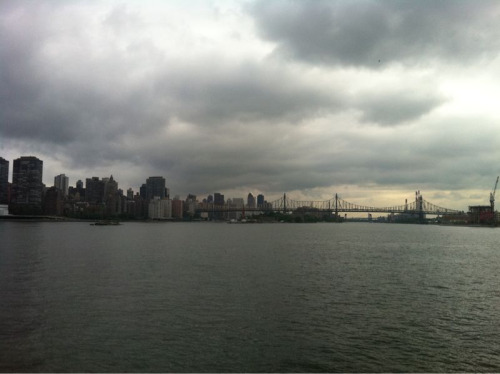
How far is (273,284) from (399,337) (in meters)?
14.1

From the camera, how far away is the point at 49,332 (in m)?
19.1

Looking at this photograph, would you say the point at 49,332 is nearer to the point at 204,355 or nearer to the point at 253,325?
the point at 204,355

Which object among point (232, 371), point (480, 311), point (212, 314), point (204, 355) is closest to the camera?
point (232, 371)

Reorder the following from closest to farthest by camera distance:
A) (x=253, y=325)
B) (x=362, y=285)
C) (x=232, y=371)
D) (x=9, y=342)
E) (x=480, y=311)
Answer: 1. (x=232, y=371)
2. (x=9, y=342)
3. (x=253, y=325)
4. (x=480, y=311)
5. (x=362, y=285)

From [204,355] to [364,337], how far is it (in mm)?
7654

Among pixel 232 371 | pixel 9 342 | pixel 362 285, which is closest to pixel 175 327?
pixel 232 371

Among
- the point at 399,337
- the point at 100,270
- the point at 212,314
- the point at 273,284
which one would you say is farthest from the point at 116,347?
the point at 100,270

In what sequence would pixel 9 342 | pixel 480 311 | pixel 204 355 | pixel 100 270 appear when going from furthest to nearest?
1. pixel 100 270
2. pixel 480 311
3. pixel 9 342
4. pixel 204 355

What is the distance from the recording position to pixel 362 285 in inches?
1253

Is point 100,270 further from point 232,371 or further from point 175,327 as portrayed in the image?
point 232,371

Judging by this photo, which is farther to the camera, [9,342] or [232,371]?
[9,342]

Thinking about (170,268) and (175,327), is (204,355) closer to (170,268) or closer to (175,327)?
(175,327)

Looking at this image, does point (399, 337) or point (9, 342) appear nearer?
point (9, 342)

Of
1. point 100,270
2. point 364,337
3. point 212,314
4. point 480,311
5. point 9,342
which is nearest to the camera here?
point 9,342
